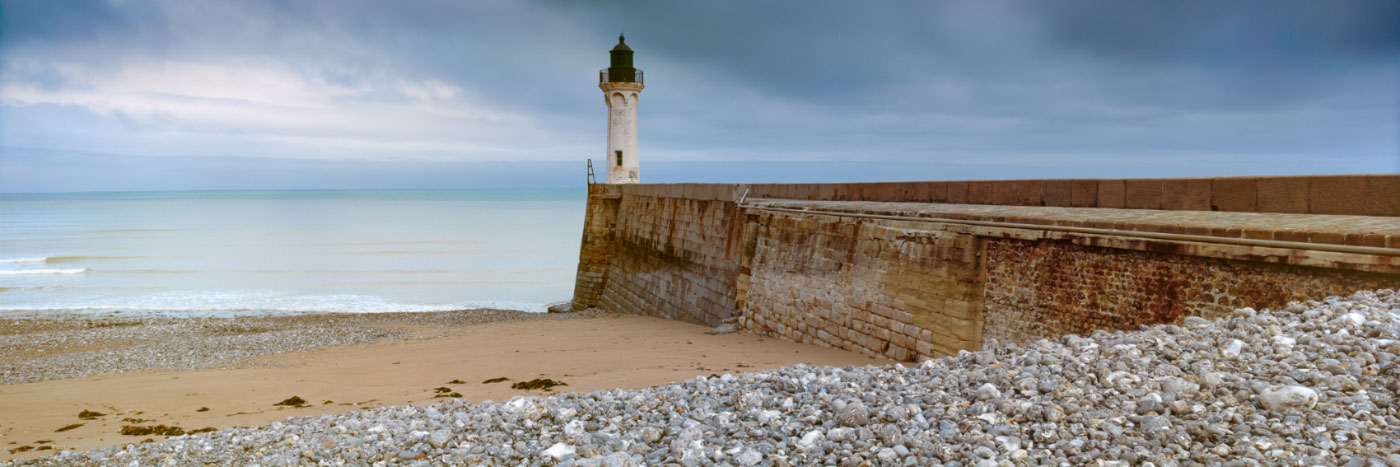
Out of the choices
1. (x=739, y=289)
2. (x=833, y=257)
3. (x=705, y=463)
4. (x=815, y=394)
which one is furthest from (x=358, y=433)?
(x=739, y=289)

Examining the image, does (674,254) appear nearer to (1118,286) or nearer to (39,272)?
(1118,286)

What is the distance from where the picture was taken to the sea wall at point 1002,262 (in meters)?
5.23

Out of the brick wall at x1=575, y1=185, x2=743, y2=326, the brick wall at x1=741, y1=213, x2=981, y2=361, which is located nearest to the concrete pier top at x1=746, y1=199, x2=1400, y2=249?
the brick wall at x1=741, y1=213, x2=981, y2=361

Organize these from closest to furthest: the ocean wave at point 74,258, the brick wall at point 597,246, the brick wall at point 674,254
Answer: the brick wall at point 674,254 → the brick wall at point 597,246 → the ocean wave at point 74,258

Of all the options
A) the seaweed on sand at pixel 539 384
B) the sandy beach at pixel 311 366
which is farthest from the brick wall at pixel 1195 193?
the seaweed on sand at pixel 539 384

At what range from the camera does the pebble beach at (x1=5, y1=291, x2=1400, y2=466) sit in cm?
330

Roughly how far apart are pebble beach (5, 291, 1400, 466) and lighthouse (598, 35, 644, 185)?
1886 centimetres

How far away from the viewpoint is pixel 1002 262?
23.6 feet

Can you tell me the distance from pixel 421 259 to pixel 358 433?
1285 inches

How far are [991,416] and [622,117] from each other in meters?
21.3

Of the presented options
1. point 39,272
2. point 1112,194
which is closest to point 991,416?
point 1112,194

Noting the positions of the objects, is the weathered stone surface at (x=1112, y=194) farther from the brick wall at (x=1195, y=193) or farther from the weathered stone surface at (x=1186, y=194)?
the weathered stone surface at (x=1186, y=194)

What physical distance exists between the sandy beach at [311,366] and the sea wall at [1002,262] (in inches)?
25.9

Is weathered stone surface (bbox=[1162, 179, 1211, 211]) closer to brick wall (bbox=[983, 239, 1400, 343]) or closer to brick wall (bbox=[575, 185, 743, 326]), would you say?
brick wall (bbox=[983, 239, 1400, 343])
